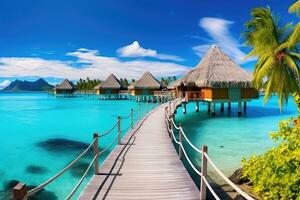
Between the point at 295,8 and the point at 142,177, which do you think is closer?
the point at 142,177

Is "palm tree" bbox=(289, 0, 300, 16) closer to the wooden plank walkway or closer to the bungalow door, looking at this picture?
the wooden plank walkway

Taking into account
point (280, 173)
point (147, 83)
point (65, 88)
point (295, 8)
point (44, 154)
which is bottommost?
point (44, 154)

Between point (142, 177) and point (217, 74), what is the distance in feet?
79.4

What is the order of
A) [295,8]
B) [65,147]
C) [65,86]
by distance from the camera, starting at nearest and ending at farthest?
[295,8], [65,147], [65,86]

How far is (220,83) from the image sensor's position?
2716 cm

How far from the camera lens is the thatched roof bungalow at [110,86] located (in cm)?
6312

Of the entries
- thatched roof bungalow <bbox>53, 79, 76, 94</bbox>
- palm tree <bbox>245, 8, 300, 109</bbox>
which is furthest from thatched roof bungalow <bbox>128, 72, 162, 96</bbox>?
palm tree <bbox>245, 8, 300, 109</bbox>

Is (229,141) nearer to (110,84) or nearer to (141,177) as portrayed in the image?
(141,177)

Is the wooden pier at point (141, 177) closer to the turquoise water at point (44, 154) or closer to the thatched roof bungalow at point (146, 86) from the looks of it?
the turquoise water at point (44, 154)

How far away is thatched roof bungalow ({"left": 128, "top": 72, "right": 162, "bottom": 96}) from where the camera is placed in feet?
175

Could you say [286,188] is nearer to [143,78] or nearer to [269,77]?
[269,77]

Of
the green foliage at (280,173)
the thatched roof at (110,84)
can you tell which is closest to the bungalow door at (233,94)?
the green foliage at (280,173)

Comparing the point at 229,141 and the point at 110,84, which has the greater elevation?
the point at 110,84

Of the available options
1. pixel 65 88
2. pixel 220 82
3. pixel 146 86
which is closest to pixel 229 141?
pixel 220 82
